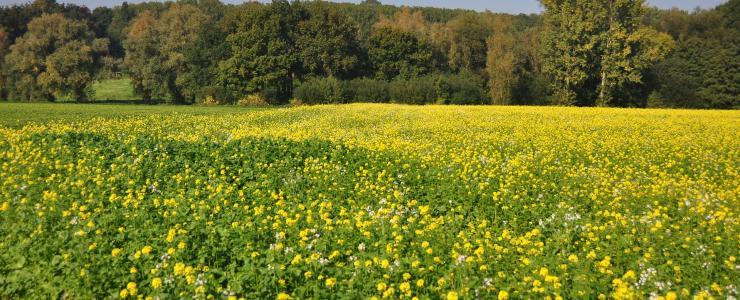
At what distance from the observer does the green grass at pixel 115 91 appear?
72.9 meters

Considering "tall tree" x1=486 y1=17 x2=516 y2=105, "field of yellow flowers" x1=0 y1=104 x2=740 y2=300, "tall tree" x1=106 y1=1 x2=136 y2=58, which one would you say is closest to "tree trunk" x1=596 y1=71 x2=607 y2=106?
"tall tree" x1=486 y1=17 x2=516 y2=105

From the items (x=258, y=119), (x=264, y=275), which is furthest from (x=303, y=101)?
(x=264, y=275)

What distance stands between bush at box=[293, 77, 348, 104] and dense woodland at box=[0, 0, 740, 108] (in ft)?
0.36

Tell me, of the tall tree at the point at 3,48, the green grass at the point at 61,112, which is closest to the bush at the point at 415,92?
the green grass at the point at 61,112

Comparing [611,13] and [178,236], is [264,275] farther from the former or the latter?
[611,13]

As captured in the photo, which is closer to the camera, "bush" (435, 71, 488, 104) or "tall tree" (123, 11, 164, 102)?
"bush" (435, 71, 488, 104)

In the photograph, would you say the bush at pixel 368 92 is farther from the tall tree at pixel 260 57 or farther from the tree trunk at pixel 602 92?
the tree trunk at pixel 602 92

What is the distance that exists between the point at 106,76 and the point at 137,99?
585 centimetres

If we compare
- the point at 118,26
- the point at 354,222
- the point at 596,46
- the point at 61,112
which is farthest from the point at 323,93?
the point at 118,26

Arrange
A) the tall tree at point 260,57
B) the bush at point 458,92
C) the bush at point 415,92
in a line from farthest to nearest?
the tall tree at point 260,57, the bush at point 415,92, the bush at point 458,92

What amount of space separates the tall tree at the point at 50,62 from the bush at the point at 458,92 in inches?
1756

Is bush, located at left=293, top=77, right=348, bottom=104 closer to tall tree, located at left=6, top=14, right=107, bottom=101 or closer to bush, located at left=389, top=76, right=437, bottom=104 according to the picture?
bush, located at left=389, top=76, right=437, bottom=104

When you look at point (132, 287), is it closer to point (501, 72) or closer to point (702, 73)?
point (501, 72)

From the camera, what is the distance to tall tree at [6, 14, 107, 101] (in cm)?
5906
